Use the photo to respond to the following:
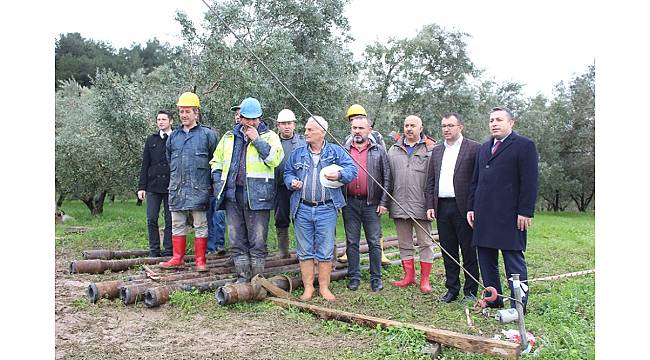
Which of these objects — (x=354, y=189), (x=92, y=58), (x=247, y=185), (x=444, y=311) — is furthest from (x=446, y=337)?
(x=92, y=58)

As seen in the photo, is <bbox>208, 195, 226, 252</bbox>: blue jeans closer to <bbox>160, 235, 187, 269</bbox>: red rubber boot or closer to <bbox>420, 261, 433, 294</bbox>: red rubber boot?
Answer: <bbox>160, 235, 187, 269</bbox>: red rubber boot

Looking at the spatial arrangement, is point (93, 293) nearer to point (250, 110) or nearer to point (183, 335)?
point (183, 335)

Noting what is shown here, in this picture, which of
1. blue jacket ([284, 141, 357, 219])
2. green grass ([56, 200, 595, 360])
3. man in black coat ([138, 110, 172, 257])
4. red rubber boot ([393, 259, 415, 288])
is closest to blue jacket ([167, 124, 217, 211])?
man in black coat ([138, 110, 172, 257])

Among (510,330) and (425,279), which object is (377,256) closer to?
(425,279)

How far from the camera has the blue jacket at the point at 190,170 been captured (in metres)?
6.64

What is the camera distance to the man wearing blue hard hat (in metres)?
6.09

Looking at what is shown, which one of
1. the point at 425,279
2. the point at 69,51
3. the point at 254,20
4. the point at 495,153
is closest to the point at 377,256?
the point at 425,279

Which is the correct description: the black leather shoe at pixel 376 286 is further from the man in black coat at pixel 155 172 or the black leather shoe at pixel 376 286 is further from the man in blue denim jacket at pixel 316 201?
the man in black coat at pixel 155 172

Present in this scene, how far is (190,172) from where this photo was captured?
6652 mm

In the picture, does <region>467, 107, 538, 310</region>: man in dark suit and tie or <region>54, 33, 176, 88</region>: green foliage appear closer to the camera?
<region>467, 107, 538, 310</region>: man in dark suit and tie

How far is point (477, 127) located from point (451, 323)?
49.1 feet

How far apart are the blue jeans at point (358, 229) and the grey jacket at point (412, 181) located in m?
0.29

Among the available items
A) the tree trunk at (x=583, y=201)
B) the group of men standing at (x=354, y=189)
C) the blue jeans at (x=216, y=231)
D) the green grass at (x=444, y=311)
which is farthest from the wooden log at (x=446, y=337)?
the tree trunk at (x=583, y=201)

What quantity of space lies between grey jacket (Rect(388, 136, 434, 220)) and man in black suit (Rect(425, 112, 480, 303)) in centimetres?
26
